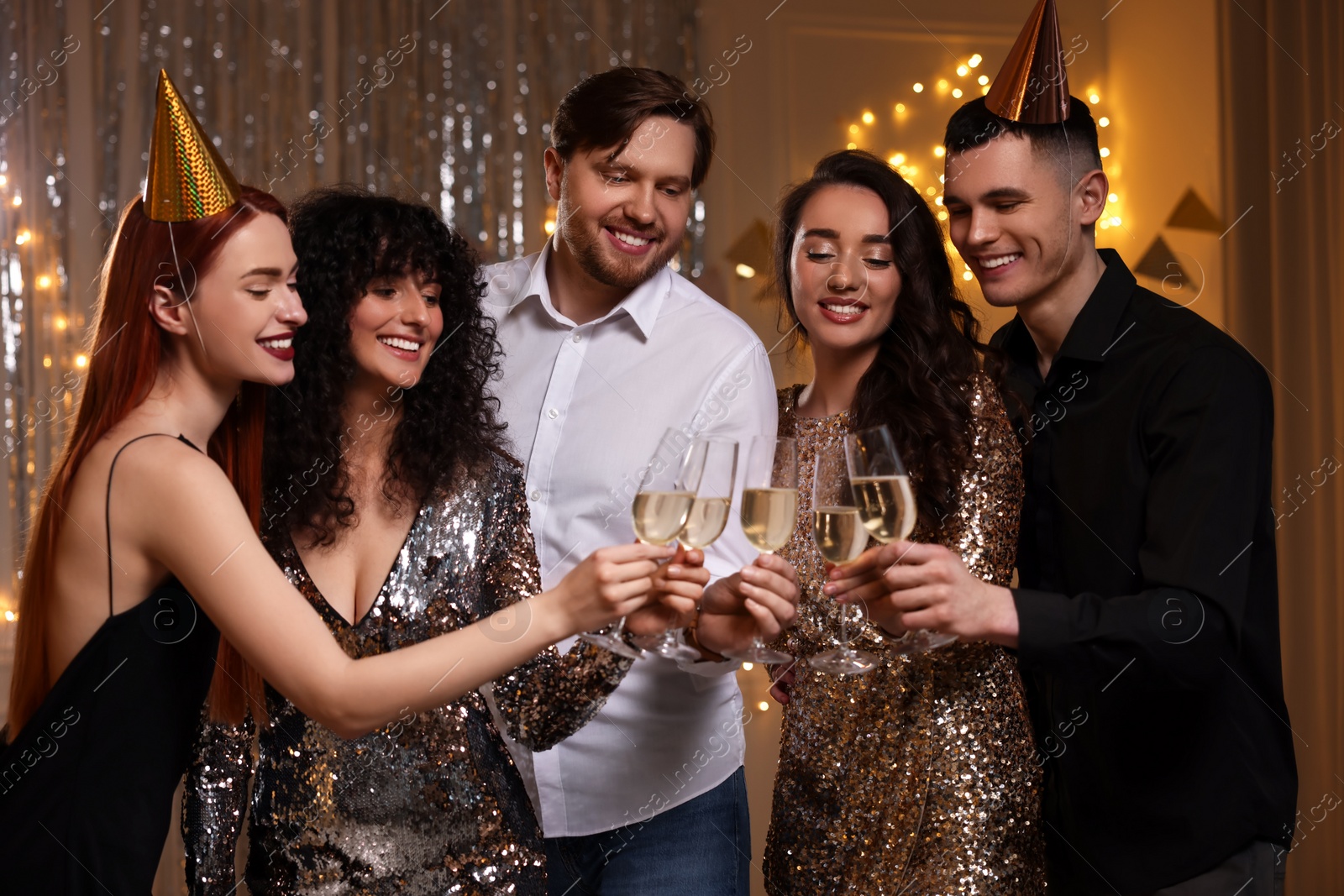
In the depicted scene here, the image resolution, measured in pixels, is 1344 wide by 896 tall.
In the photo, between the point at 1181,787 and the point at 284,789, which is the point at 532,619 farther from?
the point at 1181,787

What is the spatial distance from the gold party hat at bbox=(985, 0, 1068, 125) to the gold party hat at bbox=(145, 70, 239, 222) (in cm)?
125

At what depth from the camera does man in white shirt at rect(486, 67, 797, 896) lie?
1883 mm

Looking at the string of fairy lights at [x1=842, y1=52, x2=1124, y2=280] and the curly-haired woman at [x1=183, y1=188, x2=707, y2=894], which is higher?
the string of fairy lights at [x1=842, y1=52, x2=1124, y2=280]

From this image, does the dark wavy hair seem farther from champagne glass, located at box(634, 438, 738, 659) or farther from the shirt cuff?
champagne glass, located at box(634, 438, 738, 659)

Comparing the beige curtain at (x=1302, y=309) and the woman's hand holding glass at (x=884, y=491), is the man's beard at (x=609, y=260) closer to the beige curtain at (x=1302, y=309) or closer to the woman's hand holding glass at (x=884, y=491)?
the woman's hand holding glass at (x=884, y=491)

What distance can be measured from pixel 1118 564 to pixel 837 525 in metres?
0.53

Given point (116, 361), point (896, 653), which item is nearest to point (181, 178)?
point (116, 361)

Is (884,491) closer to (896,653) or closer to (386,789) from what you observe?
(896,653)

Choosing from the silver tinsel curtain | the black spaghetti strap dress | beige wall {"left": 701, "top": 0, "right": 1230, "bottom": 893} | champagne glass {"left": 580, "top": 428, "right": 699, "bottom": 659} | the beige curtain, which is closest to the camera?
the black spaghetti strap dress

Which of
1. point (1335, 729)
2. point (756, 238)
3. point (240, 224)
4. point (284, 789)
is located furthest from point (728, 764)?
point (756, 238)

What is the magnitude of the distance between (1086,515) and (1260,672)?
0.36m

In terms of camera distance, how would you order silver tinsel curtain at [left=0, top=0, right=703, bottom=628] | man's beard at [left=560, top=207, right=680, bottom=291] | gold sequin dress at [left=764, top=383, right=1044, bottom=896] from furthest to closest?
1. silver tinsel curtain at [left=0, top=0, right=703, bottom=628]
2. man's beard at [left=560, top=207, right=680, bottom=291]
3. gold sequin dress at [left=764, top=383, right=1044, bottom=896]

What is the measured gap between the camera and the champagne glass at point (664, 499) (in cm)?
142

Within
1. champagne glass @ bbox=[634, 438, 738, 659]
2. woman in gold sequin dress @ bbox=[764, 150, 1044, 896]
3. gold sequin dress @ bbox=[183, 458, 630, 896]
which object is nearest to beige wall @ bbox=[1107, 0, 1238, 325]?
woman in gold sequin dress @ bbox=[764, 150, 1044, 896]
